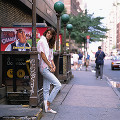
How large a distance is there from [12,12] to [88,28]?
93.6 feet

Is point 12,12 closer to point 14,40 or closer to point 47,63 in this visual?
point 14,40

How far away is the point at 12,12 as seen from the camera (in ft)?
40.7

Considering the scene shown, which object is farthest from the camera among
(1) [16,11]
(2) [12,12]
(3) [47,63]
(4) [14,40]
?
(1) [16,11]

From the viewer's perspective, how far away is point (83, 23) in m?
39.5

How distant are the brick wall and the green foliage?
24383 mm

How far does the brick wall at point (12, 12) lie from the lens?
11.0m

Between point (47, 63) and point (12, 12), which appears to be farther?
point (12, 12)

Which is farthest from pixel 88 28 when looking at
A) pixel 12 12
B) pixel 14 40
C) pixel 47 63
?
pixel 47 63

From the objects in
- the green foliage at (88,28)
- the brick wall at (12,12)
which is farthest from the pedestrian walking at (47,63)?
the green foliage at (88,28)

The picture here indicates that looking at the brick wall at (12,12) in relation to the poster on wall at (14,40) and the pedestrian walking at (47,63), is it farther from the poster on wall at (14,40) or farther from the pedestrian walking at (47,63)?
the pedestrian walking at (47,63)

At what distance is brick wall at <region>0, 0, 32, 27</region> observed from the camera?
10984 millimetres

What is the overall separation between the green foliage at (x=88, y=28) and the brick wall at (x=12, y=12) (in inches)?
960

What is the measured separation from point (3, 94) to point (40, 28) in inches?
133

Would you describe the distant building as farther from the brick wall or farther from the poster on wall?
the poster on wall
